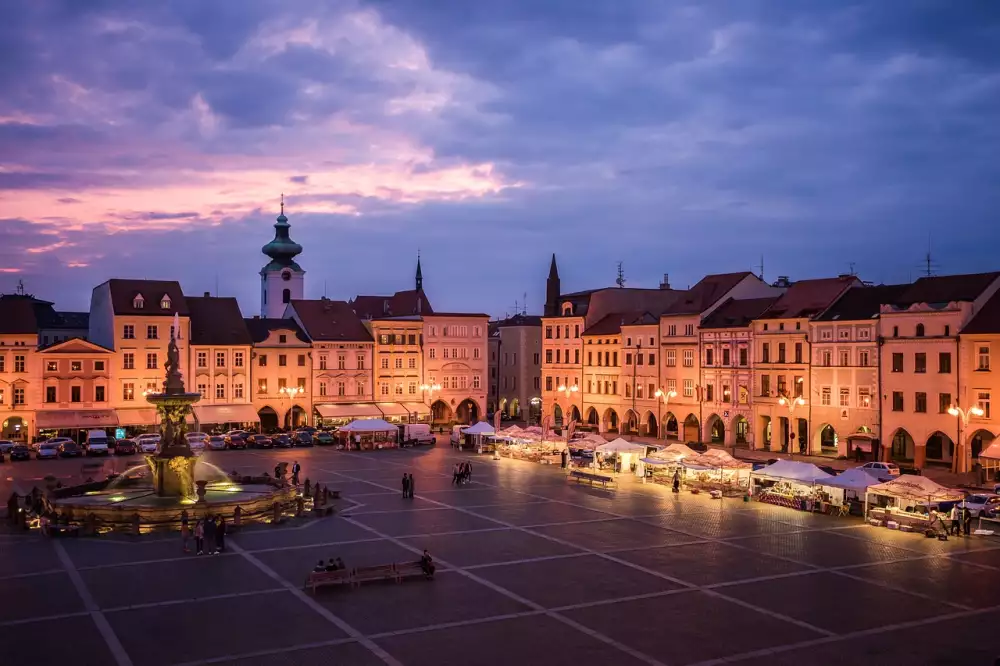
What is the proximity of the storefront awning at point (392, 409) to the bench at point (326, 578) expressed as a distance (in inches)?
2053

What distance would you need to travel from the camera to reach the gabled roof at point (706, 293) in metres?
74.4

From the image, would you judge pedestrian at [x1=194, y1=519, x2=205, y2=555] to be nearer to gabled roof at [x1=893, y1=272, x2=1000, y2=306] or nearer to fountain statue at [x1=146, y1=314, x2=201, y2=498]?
fountain statue at [x1=146, y1=314, x2=201, y2=498]

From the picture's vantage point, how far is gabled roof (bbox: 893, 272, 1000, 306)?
55531mm

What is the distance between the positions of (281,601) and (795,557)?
1686 centimetres

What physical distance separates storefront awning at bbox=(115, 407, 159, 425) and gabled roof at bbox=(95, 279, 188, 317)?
7501 mm

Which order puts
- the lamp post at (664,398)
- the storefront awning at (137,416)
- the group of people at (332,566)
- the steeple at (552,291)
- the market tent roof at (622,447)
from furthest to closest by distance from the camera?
the steeple at (552,291) → the lamp post at (664,398) → the storefront awning at (137,416) → the market tent roof at (622,447) → the group of people at (332,566)

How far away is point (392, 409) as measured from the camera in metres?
80.9

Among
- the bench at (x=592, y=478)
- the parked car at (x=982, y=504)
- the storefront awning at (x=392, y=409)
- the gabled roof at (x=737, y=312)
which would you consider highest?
the gabled roof at (x=737, y=312)

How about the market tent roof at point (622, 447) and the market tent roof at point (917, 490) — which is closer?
the market tent roof at point (917, 490)

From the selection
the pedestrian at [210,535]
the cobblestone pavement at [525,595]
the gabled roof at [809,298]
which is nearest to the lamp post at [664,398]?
the gabled roof at [809,298]

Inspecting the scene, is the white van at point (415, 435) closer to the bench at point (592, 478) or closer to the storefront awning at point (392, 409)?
the storefront awning at point (392, 409)

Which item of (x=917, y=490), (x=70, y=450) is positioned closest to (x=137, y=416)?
(x=70, y=450)

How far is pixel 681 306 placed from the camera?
76.6 m

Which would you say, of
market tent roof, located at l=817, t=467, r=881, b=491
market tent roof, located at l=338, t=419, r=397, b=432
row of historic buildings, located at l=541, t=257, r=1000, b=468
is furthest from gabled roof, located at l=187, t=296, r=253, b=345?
market tent roof, located at l=817, t=467, r=881, b=491
